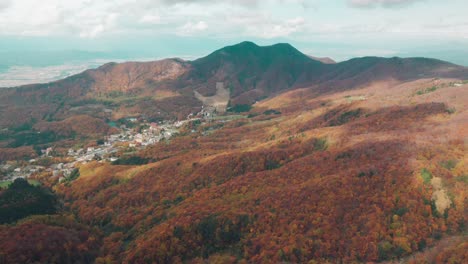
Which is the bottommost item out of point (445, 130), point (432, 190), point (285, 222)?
point (285, 222)

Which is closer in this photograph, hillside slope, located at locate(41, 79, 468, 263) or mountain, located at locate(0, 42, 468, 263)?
mountain, located at locate(0, 42, 468, 263)

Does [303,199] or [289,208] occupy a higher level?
[303,199]

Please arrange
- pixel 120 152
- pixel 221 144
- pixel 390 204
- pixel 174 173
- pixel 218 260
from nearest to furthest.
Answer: pixel 218 260 → pixel 390 204 → pixel 174 173 → pixel 221 144 → pixel 120 152

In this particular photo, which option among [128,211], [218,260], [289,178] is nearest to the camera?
[218,260]

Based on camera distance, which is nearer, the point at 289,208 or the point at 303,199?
the point at 289,208

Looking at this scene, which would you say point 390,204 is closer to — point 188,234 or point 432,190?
point 432,190

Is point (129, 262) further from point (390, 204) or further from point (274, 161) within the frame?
point (274, 161)

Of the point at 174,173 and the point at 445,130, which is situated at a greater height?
the point at 445,130

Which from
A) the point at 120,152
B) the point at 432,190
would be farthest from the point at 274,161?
the point at 120,152

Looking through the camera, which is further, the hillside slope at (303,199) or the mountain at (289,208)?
the hillside slope at (303,199)

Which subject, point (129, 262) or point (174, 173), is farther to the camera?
point (174, 173)
